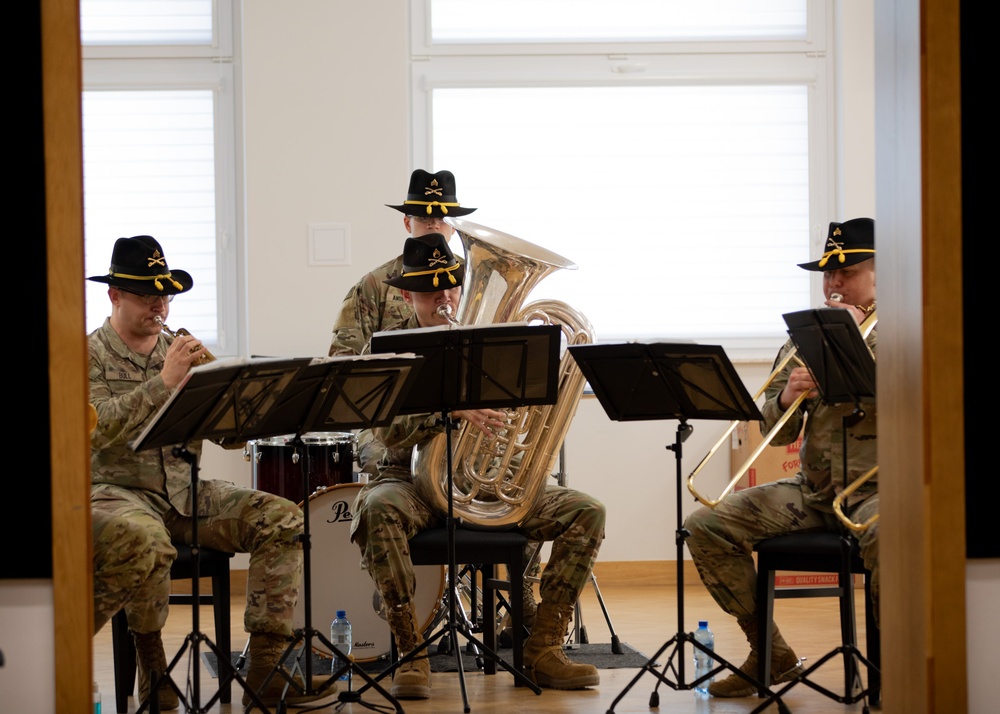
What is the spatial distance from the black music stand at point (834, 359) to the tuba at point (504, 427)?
2.82ft

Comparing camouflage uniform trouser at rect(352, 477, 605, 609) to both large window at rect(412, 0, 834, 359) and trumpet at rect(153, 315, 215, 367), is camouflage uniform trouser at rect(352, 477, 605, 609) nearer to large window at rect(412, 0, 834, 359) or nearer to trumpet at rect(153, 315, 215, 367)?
trumpet at rect(153, 315, 215, 367)

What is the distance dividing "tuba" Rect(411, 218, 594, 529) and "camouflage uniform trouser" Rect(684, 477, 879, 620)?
0.62 m

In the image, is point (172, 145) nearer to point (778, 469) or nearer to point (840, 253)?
point (778, 469)

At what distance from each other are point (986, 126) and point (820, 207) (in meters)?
4.38

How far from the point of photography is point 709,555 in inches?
164

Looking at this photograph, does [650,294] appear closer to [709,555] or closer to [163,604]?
[709,555]

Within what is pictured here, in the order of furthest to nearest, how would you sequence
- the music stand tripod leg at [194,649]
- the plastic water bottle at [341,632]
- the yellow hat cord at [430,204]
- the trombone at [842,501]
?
the yellow hat cord at [430,204] < the plastic water bottle at [341,632] < the trombone at [842,501] < the music stand tripod leg at [194,649]

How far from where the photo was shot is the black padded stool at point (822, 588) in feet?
12.4

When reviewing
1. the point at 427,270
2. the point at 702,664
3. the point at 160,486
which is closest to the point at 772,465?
the point at 702,664

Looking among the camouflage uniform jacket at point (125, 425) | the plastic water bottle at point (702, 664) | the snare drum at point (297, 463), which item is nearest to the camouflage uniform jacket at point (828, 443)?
the plastic water bottle at point (702, 664)

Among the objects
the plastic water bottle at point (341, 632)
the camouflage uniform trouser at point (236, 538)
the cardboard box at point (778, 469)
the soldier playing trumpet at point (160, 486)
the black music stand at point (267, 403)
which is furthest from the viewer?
the cardboard box at point (778, 469)

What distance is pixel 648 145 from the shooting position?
6680mm

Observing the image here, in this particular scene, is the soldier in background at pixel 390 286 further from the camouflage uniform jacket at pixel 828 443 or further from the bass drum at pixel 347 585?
the camouflage uniform jacket at pixel 828 443

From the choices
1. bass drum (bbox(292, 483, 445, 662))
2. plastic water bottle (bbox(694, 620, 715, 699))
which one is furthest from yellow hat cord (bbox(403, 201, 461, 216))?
plastic water bottle (bbox(694, 620, 715, 699))
